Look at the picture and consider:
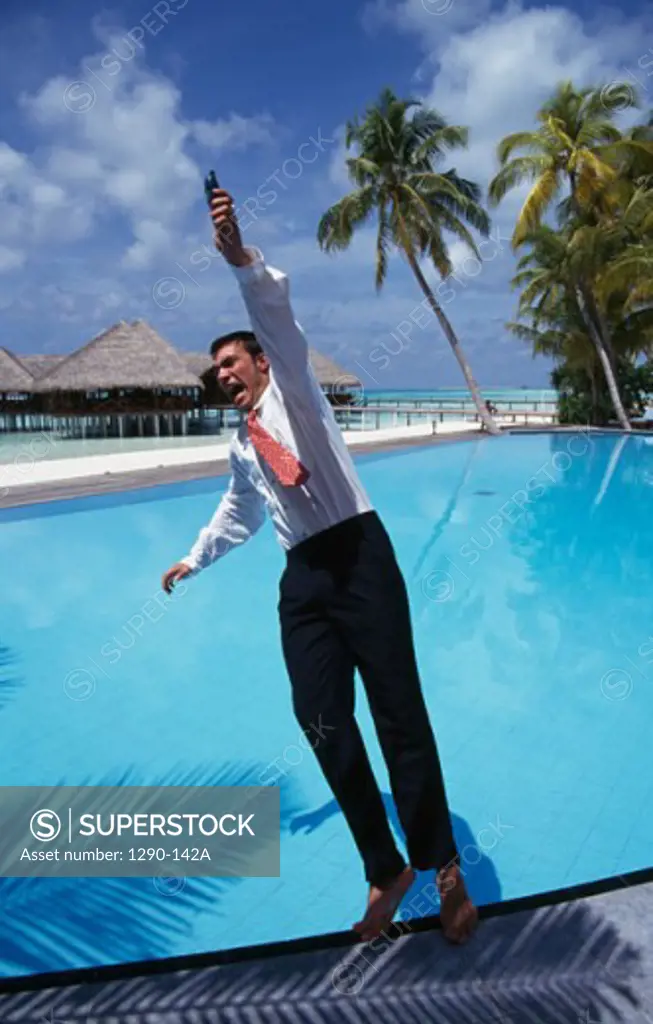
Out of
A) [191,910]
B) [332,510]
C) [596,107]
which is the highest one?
[596,107]

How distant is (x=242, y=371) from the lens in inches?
77.1

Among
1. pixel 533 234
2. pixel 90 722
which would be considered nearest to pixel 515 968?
pixel 90 722

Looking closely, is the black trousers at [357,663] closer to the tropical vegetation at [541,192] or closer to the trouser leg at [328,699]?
the trouser leg at [328,699]

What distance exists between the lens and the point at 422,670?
543 centimetres

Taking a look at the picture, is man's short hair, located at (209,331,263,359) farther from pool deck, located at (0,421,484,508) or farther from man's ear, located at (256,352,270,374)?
pool deck, located at (0,421,484,508)

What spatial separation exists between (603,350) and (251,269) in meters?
22.7

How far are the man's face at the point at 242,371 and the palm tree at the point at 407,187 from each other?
19.9 metres

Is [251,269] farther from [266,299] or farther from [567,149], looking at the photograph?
[567,149]

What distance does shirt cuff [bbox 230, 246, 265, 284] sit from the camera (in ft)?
5.32

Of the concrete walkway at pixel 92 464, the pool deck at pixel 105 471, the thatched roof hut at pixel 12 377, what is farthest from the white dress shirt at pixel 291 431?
the thatched roof hut at pixel 12 377

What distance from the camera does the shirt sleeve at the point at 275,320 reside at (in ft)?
5.36

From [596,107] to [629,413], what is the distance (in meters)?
9.50

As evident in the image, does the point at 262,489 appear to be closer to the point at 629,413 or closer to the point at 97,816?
the point at 97,816

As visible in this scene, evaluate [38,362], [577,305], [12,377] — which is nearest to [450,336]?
[577,305]
